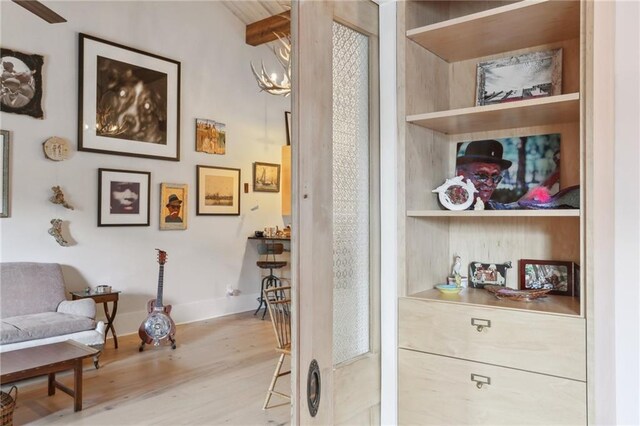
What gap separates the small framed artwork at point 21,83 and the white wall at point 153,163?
2.7 inches

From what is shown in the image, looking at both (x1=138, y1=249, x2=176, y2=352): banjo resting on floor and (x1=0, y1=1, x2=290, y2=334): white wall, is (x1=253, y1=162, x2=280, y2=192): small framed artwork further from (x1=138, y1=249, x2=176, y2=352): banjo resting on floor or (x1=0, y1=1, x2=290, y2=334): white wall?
(x1=138, y1=249, x2=176, y2=352): banjo resting on floor

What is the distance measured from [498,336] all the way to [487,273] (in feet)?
1.53

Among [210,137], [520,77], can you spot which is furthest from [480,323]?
[210,137]

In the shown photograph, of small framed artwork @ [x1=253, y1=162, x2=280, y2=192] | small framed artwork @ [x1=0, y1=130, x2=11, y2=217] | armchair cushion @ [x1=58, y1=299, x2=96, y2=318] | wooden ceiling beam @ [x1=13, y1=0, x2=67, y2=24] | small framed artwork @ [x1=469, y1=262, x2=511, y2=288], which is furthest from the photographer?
small framed artwork @ [x1=253, y1=162, x2=280, y2=192]

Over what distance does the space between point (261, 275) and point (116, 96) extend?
10.00ft

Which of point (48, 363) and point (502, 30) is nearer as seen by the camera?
point (502, 30)

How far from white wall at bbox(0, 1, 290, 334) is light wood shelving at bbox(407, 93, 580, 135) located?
407 centimetres

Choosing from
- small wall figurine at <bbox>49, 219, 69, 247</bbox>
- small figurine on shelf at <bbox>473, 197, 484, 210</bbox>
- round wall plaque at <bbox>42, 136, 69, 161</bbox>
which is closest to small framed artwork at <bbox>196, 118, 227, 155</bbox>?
round wall plaque at <bbox>42, 136, 69, 161</bbox>

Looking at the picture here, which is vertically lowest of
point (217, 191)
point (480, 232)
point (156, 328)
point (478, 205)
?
point (156, 328)

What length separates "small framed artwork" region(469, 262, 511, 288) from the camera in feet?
6.04

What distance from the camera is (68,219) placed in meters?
4.56

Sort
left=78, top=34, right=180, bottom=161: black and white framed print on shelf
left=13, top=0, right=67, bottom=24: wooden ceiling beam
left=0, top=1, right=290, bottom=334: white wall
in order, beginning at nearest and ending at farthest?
left=13, top=0, right=67, bottom=24: wooden ceiling beam → left=0, top=1, right=290, bottom=334: white wall → left=78, top=34, right=180, bottom=161: black and white framed print on shelf

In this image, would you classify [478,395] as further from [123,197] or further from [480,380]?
[123,197]

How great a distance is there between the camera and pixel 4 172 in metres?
4.14
